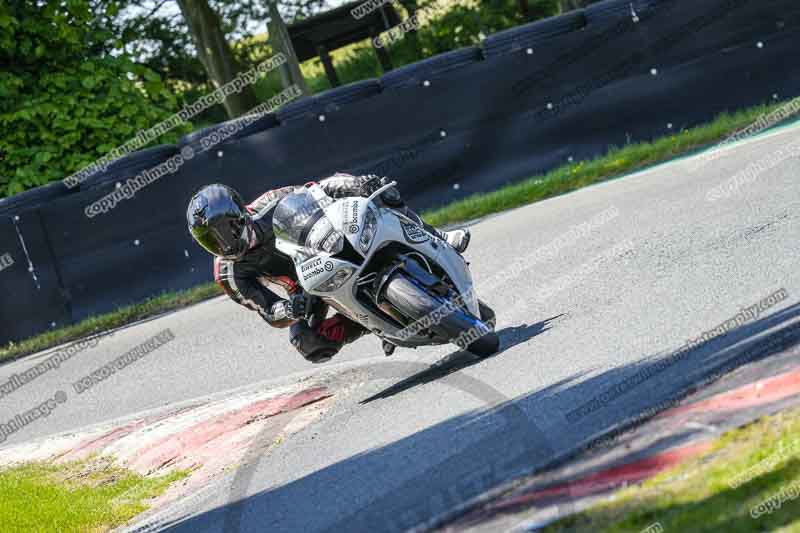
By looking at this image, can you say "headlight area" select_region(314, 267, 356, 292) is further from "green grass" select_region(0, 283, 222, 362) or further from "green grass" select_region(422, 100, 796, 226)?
"green grass" select_region(0, 283, 222, 362)

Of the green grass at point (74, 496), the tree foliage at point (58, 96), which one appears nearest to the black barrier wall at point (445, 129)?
the tree foliage at point (58, 96)

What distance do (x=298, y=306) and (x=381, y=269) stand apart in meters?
0.66

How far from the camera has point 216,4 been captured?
21.9m

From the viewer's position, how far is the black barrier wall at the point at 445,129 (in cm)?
1432

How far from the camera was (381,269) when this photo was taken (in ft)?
27.3

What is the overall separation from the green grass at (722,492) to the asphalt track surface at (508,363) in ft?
2.81

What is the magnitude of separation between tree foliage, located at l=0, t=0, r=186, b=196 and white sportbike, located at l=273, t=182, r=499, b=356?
10600 mm

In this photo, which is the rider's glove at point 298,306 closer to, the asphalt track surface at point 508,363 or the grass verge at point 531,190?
the asphalt track surface at point 508,363

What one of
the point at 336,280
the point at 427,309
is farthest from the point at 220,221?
the point at 427,309

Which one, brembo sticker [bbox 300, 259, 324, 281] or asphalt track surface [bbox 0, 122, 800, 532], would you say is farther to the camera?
brembo sticker [bbox 300, 259, 324, 281]

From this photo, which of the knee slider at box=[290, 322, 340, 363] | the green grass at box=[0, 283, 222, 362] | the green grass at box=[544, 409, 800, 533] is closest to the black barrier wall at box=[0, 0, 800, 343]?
the green grass at box=[0, 283, 222, 362]

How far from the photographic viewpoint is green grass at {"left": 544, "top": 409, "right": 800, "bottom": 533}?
4.45 m

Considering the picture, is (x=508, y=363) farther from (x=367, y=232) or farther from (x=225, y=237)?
(x=225, y=237)

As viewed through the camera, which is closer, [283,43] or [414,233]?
[414,233]
